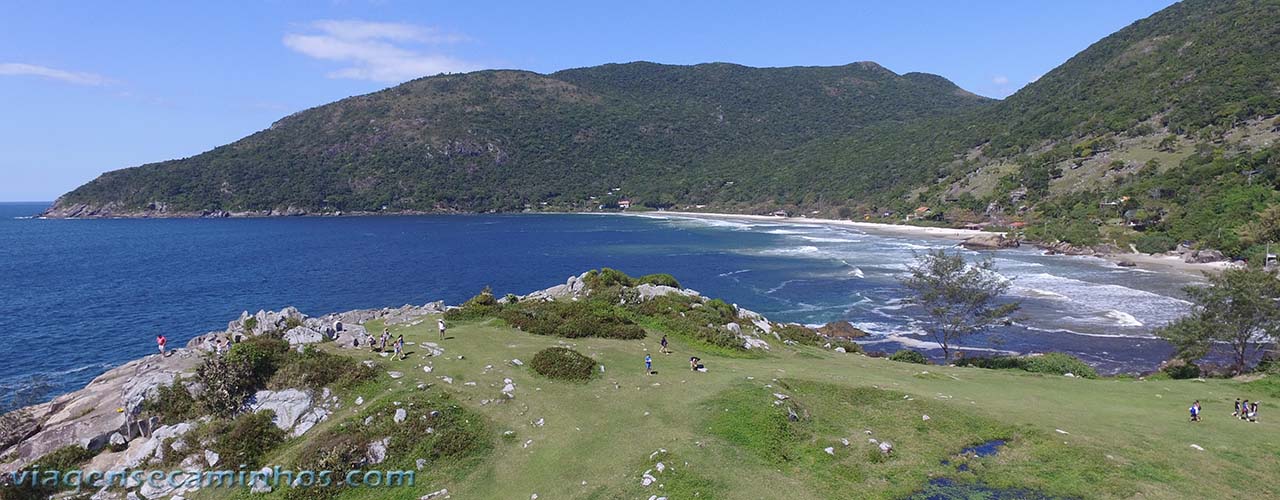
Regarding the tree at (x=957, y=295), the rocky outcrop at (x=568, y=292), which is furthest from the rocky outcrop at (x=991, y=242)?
the rocky outcrop at (x=568, y=292)

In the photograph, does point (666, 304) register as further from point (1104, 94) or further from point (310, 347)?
point (1104, 94)

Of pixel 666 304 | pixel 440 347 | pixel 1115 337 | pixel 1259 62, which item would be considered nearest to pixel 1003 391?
pixel 666 304

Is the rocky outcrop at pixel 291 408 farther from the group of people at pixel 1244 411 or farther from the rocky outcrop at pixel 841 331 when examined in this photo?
the rocky outcrop at pixel 841 331

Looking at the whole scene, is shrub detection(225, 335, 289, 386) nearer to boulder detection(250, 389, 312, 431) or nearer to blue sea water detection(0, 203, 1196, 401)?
boulder detection(250, 389, 312, 431)

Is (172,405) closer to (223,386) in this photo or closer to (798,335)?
(223,386)

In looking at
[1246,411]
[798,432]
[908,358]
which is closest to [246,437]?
[798,432]

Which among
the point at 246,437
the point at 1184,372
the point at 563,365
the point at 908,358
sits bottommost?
the point at 908,358

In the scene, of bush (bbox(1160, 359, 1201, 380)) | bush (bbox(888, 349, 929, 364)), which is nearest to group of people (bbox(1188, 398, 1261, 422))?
bush (bbox(1160, 359, 1201, 380))
